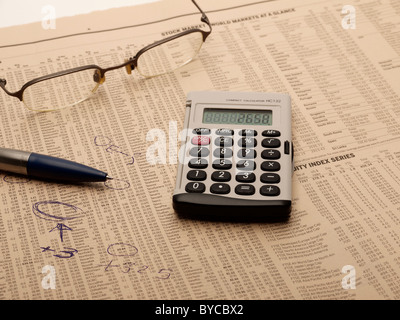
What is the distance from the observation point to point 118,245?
0.55m

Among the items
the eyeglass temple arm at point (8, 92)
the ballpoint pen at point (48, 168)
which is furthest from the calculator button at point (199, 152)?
→ the eyeglass temple arm at point (8, 92)

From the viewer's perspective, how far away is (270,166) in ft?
1.90

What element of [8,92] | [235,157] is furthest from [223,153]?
[8,92]

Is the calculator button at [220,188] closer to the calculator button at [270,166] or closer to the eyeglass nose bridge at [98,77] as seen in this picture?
the calculator button at [270,166]

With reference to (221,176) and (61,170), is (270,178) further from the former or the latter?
(61,170)

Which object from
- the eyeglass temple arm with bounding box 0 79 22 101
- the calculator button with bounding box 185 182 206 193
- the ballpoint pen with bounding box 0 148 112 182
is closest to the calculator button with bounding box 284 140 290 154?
the calculator button with bounding box 185 182 206 193

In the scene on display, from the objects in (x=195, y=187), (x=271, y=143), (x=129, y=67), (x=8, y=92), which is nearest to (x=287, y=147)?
(x=271, y=143)

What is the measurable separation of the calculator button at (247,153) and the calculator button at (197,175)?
0.05 m

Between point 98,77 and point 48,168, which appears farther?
point 98,77

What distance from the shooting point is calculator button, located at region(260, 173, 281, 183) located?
567 millimetres

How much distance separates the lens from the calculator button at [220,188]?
56 cm

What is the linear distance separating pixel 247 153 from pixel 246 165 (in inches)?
0.7

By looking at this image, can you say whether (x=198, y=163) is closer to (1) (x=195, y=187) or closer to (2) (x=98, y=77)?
(1) (x=195, y=187)

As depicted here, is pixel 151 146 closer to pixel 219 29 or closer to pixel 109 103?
pixel 109 103
